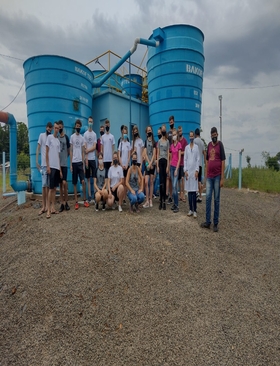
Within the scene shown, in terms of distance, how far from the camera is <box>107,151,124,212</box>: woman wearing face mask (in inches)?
207

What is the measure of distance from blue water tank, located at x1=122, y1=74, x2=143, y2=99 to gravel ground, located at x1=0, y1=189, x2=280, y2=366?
275 inches

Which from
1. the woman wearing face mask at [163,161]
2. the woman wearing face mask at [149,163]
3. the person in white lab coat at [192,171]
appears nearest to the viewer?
the person in white lab coat at [192,171]

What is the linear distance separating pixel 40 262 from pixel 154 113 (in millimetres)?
6457

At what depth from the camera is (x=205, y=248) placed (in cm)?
408

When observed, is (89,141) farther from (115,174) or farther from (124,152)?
(115,174)

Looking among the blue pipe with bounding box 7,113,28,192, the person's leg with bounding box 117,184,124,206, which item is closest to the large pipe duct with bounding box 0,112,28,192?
the blue pipe with bounding box 7,113,28,192

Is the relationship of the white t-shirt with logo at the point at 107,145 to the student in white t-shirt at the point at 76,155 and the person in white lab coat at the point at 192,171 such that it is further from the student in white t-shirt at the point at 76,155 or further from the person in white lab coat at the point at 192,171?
the person in white lab coat at the point at 192,171

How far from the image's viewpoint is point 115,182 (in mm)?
5348

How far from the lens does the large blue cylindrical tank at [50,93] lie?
6.81 meters

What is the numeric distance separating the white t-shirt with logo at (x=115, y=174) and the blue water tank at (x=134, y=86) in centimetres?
579

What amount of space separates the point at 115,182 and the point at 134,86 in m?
6.44

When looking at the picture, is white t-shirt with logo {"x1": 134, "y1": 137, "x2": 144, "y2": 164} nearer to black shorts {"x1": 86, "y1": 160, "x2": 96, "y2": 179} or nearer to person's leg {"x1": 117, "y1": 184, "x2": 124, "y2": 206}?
person's leg {"x1": 117, "y1": 184, "x2": 124, "y2": 206}

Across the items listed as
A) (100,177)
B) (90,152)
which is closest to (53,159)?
(90,152)

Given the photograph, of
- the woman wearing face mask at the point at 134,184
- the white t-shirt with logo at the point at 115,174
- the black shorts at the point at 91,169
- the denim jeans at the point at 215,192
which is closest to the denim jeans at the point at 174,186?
the woman wearing face mask at the point at 134,184
